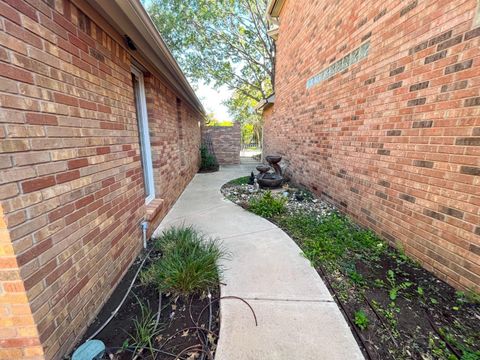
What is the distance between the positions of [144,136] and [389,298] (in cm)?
366

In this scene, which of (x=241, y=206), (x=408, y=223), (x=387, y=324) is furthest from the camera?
(x=241, y=206)

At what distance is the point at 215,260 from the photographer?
2.24 metres

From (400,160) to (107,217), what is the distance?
3308mm

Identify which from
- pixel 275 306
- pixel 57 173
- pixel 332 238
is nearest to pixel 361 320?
pixel 275 306

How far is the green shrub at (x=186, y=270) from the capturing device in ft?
6.34

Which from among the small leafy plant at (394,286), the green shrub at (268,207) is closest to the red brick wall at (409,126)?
the small leafy plant at (394,286)

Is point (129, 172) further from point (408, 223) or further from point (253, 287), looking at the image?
point (408, 223)

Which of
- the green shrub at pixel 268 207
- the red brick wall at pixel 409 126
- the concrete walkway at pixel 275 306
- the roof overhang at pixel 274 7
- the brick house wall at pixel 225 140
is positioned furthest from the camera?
the brick house wall at pixel 225 140

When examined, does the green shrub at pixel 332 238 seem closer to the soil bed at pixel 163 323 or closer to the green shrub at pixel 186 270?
the green shrub at pixel 186 270

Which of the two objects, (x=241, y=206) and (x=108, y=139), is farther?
(x=241, y=206)

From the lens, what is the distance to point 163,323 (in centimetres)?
166

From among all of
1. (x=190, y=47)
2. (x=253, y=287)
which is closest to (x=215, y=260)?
(x=253, y=287)

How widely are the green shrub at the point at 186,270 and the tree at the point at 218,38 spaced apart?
1099cm

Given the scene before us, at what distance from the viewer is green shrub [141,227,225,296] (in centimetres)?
193
